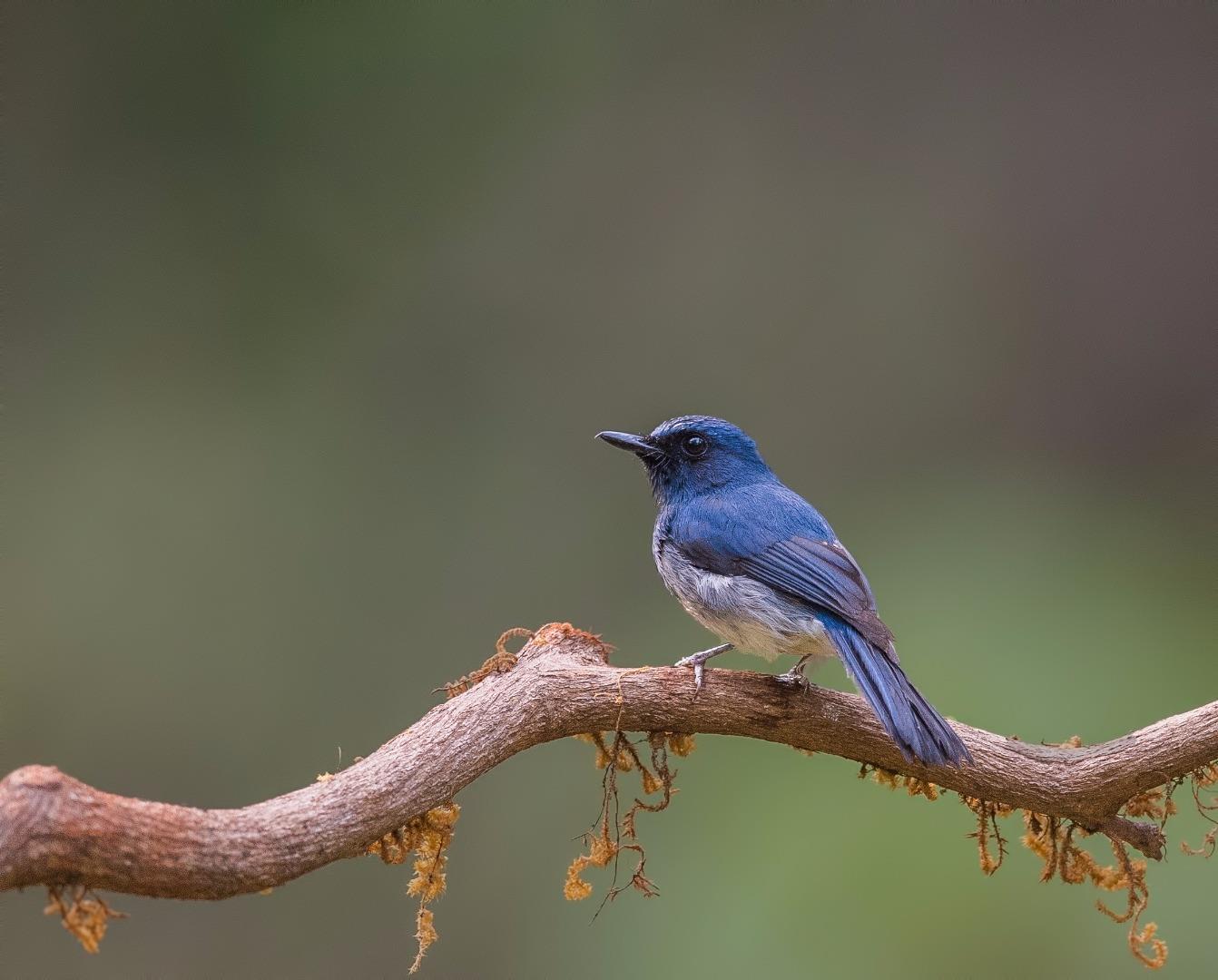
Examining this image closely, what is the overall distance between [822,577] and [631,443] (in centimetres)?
93

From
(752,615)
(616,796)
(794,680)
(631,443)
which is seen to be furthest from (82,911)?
(631,443)

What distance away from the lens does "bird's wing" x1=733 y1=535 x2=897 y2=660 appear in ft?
11.6

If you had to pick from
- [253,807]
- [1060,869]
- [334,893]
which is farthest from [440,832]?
[334,893]

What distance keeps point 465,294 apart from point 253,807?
19.2 feet

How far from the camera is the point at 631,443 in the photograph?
4328mm

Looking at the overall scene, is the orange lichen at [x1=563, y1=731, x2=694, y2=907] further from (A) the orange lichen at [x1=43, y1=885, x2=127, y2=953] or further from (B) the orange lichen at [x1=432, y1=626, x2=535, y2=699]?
(A) the orange lichen at [x1=43, y1=885, x2=127, y2=953]

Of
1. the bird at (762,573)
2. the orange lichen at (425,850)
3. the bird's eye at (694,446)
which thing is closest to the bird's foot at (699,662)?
the bird at (762,573)

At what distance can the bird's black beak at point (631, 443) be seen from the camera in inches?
170

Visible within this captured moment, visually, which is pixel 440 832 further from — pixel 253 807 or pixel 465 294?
pixel 465 294

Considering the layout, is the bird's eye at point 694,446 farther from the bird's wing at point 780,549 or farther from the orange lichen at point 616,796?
the orange lichen at point 616,796

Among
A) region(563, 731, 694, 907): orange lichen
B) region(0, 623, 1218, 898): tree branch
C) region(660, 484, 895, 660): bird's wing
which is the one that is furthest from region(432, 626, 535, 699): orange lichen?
region(660, 484, 895, 660): bird's wing

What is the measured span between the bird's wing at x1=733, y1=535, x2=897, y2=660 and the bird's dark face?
18.7 inches

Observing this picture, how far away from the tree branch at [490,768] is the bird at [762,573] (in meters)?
0.12

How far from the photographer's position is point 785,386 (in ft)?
27.1
